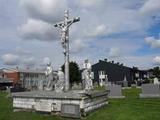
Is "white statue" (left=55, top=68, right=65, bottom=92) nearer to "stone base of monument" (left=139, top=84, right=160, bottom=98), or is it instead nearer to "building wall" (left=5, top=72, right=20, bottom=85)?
"stone base of monument" (left=139, top=84, right=160, bottom=98)

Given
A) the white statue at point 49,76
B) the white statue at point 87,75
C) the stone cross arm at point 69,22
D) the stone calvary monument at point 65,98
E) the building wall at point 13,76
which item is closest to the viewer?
the stone calvary monument at point 65,98

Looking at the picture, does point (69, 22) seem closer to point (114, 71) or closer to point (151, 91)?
point (151, 91)

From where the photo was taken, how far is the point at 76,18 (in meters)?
18.3

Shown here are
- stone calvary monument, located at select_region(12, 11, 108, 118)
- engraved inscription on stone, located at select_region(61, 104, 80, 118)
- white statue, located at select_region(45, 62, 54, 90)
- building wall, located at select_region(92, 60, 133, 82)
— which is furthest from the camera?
building wall, located at select_region(92, 60, 133, 82)

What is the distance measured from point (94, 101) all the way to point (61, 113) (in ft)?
6.33

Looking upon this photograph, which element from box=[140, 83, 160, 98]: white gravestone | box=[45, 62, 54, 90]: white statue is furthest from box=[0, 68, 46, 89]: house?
box=[45, 62, 54, 90]: white statue

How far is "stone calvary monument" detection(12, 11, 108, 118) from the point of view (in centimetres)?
1357

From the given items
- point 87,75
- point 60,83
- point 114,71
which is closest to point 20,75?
point 114,71

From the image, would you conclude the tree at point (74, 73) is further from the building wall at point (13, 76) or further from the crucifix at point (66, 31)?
the building wall at point (13, 76)

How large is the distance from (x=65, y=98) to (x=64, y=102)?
26 centimetres

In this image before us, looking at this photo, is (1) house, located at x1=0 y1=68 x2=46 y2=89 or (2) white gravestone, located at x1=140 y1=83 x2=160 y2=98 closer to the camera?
(2) white gravestone, located at x1=140 y1=83 x2=160 y2=98

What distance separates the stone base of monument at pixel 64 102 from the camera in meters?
13.5

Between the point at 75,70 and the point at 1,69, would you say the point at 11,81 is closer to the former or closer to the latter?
the point at 1,69

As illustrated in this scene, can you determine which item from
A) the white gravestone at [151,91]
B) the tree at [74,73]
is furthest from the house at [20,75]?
the white gravestone at [151,91]
